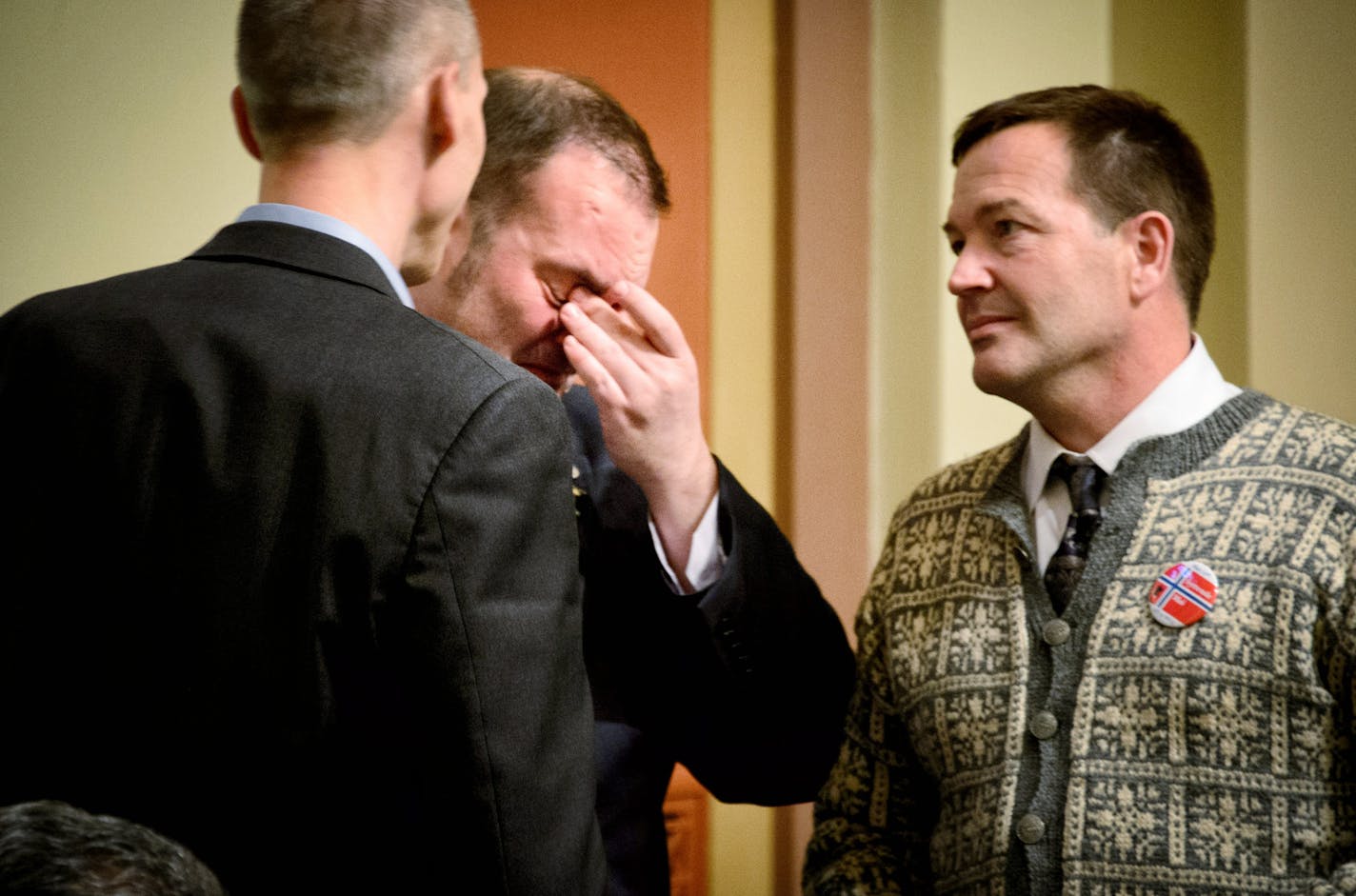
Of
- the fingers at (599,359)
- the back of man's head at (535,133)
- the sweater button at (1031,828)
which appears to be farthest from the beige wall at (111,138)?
the sweater button at (1031,828)

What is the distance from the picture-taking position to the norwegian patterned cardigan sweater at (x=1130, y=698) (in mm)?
1386

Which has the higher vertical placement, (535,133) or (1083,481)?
(535,133)

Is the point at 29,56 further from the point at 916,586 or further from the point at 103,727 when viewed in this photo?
the point at 916,586

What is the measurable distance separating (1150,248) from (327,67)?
1.15 m

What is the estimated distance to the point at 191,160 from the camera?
2234 millimetres

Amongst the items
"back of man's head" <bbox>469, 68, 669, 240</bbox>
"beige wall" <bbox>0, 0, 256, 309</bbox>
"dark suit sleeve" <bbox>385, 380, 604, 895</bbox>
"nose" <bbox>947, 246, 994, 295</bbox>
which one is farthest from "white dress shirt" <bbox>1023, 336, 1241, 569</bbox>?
"beige wall" <bbox>0, 0, 256, 309</bbox>

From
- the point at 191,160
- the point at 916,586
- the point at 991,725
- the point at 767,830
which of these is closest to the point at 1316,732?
the point at 991,725

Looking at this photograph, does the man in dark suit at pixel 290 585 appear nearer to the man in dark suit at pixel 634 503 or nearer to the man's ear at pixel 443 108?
the man's ear at pixel 443 108

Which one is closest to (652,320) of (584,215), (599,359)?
(599,359)

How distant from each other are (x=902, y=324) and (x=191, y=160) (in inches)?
58.3

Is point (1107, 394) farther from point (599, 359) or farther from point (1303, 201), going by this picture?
point (1303, 201)

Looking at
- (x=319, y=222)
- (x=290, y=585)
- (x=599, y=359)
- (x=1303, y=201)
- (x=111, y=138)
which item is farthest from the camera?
(x=1303, y=201)

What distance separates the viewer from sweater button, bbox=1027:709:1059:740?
1492mm

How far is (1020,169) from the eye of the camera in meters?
1.74
